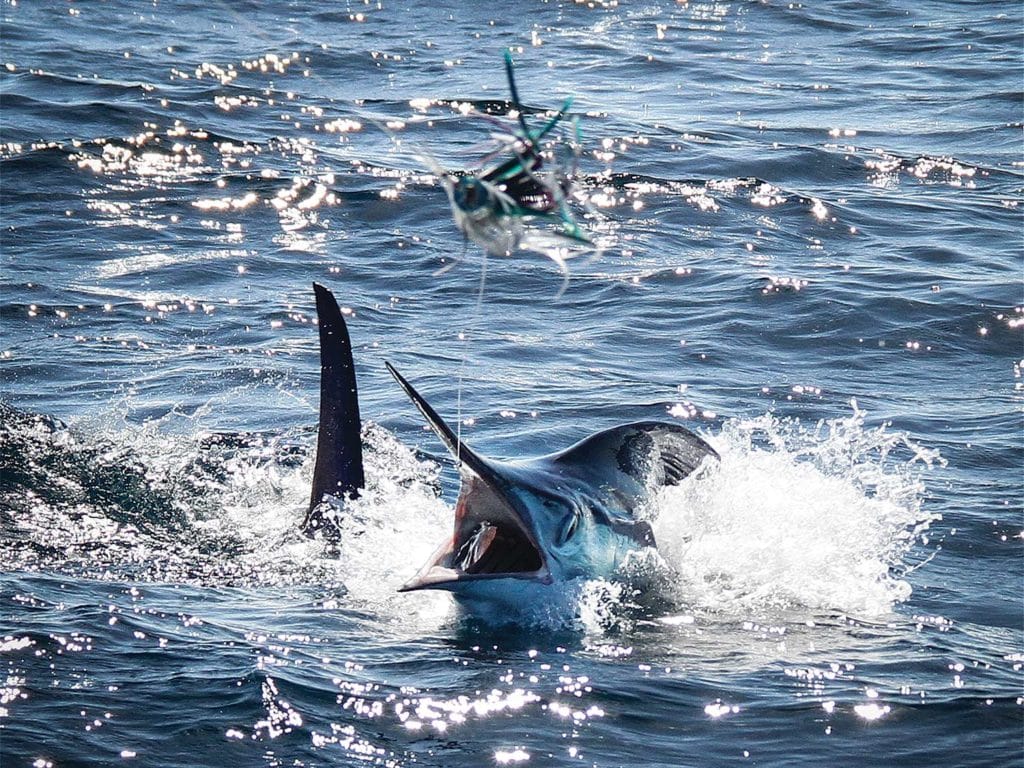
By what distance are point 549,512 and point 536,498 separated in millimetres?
97

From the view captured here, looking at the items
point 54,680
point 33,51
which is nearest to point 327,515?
point 54,680

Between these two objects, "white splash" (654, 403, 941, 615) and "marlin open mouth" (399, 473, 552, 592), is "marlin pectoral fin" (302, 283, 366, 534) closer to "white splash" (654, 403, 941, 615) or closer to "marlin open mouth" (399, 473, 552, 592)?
"marlin open mouth" (399, 473, 552, 592)

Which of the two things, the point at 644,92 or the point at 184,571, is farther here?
the point at 644,92

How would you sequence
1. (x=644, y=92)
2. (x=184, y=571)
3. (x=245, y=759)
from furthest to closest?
(x=644, y=92), (x=184, y=571), (x=245, y=759)

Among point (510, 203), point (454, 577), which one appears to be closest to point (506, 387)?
point (454, 577)

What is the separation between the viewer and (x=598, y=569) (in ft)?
21.9

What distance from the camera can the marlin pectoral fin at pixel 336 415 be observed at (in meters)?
7.02

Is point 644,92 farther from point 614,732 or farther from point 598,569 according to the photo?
point 614,732

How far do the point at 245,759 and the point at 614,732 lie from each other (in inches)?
50.9

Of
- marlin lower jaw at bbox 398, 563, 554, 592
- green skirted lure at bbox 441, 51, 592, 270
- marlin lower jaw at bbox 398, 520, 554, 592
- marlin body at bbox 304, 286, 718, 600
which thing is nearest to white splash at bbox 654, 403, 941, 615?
marlin body at bbox 304, 286, 718, 600

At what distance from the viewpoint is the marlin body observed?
6152mm

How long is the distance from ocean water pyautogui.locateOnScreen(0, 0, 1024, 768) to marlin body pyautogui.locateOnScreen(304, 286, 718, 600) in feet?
0.47

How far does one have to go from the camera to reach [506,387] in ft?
33.6

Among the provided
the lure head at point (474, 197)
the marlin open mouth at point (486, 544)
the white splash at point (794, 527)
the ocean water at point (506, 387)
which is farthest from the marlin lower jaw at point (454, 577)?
the lure head at point (474, 197)
